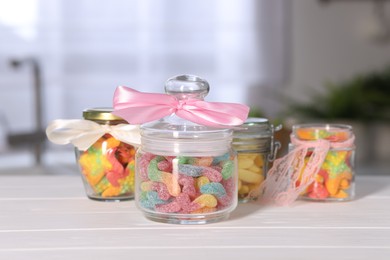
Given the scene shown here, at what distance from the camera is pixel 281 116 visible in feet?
8.69

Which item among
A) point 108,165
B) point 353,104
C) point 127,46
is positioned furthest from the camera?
point 127,46

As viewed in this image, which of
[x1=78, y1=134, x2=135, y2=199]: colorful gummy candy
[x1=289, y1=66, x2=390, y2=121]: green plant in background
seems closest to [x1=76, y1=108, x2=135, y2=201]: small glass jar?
[x1=78, y1=134, x2=135, y2=199]: colorful gummy candy

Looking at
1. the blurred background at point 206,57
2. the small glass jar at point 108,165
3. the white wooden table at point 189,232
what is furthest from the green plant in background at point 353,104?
the small glass jar at point 108,165

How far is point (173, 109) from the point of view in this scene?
78 centimetres

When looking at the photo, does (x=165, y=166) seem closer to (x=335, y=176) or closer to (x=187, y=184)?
(x=187, y=184)

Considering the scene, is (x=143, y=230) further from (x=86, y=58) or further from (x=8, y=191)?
(x=86, y=58)

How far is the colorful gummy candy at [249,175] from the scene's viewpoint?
865 mm

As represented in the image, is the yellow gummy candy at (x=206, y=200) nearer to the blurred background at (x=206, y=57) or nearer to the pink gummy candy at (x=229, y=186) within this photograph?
the pink gummy candy at (x=229, y=186)

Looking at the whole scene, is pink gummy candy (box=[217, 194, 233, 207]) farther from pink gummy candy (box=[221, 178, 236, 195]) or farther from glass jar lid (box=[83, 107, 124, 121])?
glass jar lid (box=[83, 107, 124, 121])

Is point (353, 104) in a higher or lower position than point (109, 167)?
lower

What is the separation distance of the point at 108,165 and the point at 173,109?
0.13 meters

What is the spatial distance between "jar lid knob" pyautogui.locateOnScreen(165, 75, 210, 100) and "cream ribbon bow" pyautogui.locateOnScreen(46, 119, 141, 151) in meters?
0.08

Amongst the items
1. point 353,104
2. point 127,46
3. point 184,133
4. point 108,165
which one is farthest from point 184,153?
point 127,46

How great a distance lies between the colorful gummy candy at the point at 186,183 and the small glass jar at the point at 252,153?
10cm
